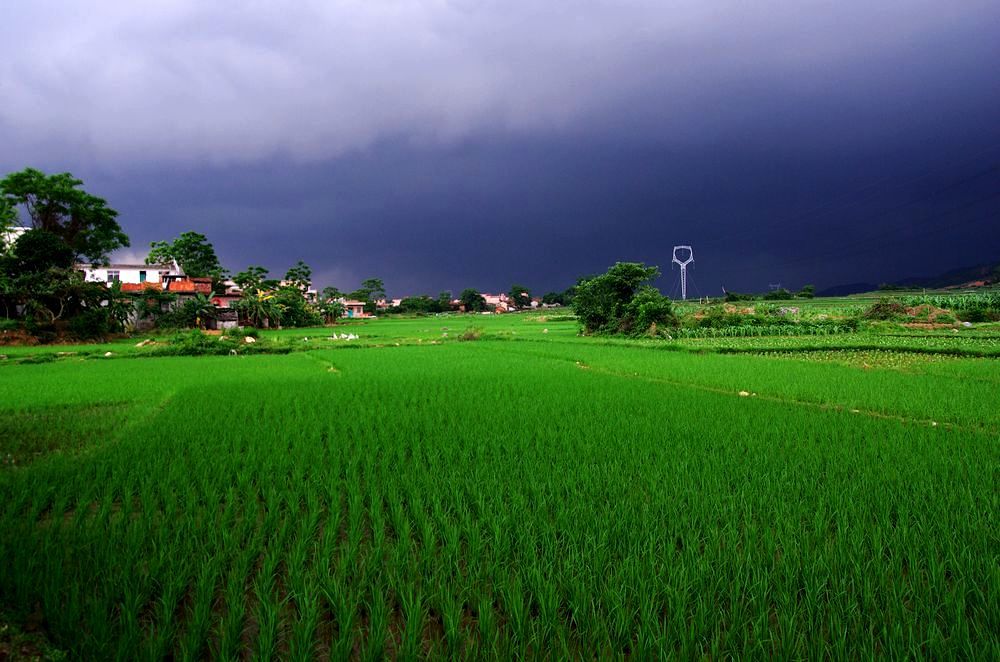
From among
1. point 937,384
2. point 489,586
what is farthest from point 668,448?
point 937,384

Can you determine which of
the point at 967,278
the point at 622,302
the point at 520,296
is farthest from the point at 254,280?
the point at 967,278

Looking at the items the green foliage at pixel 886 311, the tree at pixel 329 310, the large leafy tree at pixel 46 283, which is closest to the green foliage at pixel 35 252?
the large leafy tree at pixel 46 283

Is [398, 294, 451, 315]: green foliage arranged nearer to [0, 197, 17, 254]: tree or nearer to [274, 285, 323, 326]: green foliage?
[274, 285, 323, 326]: green foliage

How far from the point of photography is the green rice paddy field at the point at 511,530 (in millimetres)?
2225

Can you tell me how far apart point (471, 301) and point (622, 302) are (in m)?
63.6

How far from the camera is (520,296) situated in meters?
100

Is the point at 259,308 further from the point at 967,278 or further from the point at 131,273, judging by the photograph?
the point at 967,278

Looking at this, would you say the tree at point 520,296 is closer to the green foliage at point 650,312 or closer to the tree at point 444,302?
the tree at point 444,302

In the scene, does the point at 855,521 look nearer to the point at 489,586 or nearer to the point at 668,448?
the point at 668,448

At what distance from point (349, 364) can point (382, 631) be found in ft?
42.5

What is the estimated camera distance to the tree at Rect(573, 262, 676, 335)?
2433cm

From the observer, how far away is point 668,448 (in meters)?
5.16

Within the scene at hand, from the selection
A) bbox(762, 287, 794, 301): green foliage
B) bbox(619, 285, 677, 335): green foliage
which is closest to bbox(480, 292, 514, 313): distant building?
bbox(762, 287, 794, 301): green foliage

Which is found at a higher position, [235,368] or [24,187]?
[24,187]
